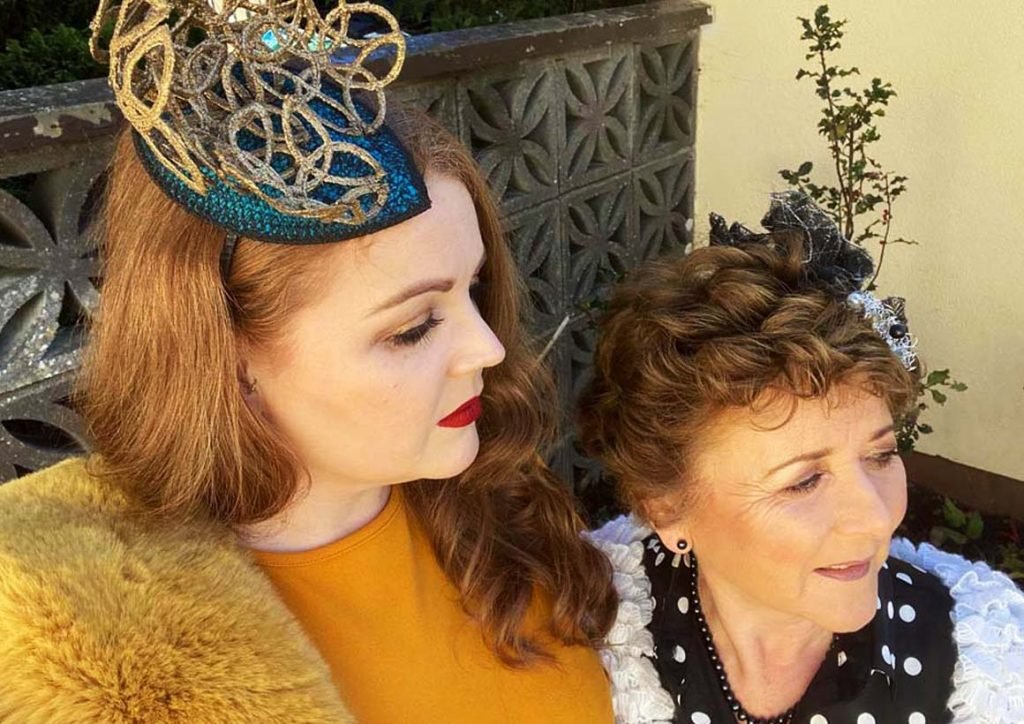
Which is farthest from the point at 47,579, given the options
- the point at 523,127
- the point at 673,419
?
the point at 523,127

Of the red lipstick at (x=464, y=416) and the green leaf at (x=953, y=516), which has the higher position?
the red lipstick at (x=464, y=416)

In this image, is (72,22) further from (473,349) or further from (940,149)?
(940,149)

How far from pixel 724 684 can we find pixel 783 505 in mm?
357

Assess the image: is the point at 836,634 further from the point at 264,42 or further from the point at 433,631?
the point at 264,42

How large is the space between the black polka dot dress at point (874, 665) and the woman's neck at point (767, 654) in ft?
0.09

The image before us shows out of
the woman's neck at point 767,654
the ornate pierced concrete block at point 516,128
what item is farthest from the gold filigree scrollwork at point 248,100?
the ornate pierced concrete block at point 516,128

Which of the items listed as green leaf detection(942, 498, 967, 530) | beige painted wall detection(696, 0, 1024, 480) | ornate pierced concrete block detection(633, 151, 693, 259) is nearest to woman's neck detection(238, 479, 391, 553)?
ornate pierced concrete block detection(633, 151, 693, 259)

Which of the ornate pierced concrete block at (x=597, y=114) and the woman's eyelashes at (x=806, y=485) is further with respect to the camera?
the ornate pierced concrete block at (x=597, y=114)

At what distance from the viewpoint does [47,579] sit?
41.4 inches

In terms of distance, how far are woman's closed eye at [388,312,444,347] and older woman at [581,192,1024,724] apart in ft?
1.43

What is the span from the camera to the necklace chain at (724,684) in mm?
1579

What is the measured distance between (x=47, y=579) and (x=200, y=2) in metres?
0.70

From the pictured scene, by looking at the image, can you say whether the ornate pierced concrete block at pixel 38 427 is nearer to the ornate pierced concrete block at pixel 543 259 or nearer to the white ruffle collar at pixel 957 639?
the white ruffle collar at pixel 957 639

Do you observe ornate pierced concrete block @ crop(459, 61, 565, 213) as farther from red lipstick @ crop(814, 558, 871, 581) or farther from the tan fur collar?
the tan fur collar
